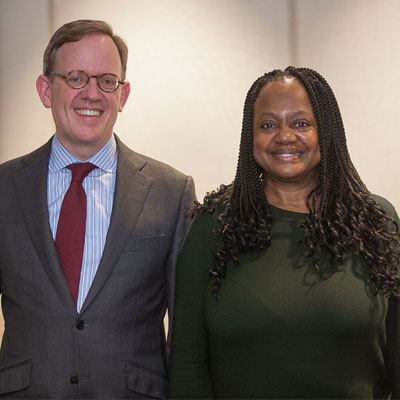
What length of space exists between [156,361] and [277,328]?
0.50m

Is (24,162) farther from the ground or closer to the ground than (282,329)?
farther from the ground

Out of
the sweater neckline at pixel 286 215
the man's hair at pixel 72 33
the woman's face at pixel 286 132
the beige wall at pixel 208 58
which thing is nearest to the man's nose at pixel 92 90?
the man's hair at pixel 72 33

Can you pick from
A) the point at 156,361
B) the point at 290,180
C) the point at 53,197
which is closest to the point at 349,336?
the point at 290,180

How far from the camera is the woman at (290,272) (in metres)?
1.69

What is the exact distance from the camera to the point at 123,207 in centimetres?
201

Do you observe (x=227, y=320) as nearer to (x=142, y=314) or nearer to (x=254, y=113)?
(x=142, y=314)

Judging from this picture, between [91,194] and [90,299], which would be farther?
[91,194]

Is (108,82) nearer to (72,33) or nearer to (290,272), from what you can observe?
(72,33)

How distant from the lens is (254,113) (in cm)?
188

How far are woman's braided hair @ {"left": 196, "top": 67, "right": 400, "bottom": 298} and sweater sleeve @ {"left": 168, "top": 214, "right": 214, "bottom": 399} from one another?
0.19 feet

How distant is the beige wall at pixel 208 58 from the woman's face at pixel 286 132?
3.45 ft

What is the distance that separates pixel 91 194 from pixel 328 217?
2.48 feet

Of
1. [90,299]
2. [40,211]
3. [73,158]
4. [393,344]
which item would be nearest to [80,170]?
[73,158]

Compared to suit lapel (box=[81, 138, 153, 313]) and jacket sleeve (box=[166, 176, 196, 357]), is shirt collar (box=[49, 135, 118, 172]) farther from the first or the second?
jacket sleeve (box=[166, 176, 196, 357])
